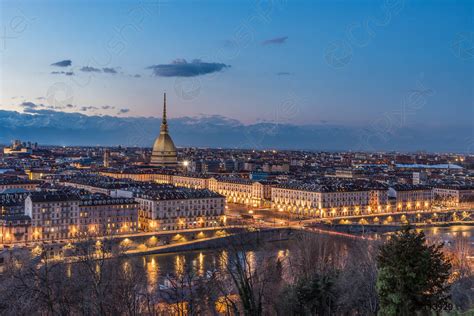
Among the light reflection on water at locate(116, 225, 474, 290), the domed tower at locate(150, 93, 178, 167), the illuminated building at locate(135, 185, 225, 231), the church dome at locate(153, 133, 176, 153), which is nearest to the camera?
the light reflection on water at locate(116, 225, 474, 290)

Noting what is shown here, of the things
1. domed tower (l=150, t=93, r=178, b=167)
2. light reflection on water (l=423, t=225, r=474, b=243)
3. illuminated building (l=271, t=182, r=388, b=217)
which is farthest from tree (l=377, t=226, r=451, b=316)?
domed tower (l=150, t=93, r=178, b=167)

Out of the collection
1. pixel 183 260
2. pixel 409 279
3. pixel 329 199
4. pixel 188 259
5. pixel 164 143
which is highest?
pixel 164 143

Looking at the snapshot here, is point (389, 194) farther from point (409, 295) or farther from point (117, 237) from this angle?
point (409, 295)

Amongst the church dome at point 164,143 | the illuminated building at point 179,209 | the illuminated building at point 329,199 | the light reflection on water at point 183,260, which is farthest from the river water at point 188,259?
the church dome at point 164,143

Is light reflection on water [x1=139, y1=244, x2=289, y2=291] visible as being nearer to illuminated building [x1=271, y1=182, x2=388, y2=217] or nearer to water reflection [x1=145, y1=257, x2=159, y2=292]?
water reflection [x1=145, y1=257, x2=159, y2=292]

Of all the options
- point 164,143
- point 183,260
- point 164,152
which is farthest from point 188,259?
point 164,143

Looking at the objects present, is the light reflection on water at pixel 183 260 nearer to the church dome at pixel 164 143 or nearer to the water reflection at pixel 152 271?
the water reflection at pixel 152 271

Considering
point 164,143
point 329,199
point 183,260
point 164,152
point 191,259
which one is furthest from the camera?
point 164,143

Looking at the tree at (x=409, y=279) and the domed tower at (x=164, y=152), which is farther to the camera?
the domed tower at (x=164, y=152)

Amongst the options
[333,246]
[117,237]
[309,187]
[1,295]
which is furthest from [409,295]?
[309,187]

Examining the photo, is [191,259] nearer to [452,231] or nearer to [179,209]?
[179,209]
